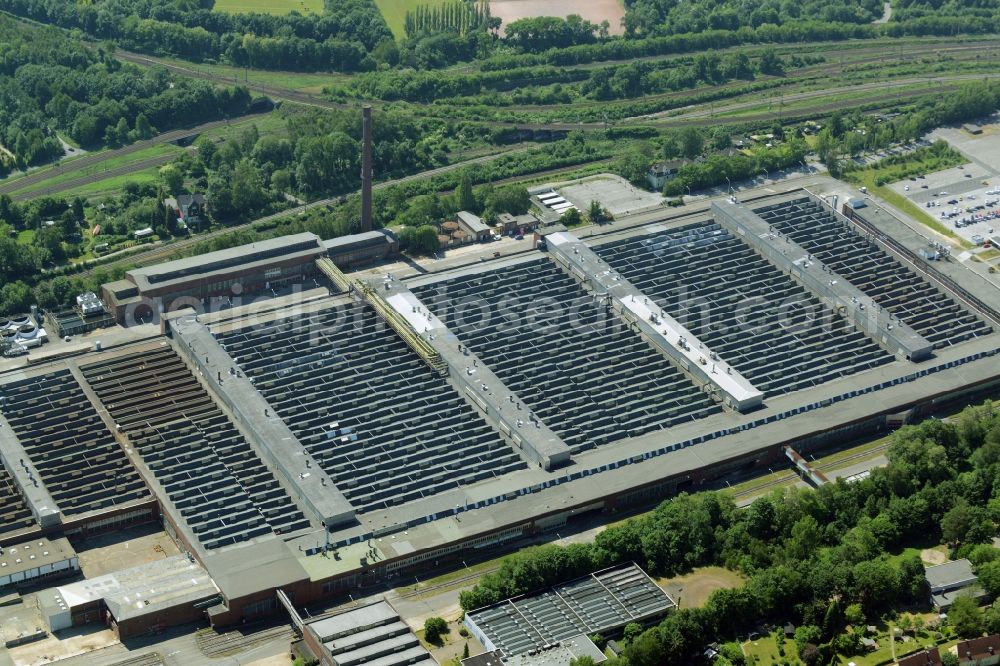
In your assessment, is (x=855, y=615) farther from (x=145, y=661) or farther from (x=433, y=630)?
(x=145, y=661)

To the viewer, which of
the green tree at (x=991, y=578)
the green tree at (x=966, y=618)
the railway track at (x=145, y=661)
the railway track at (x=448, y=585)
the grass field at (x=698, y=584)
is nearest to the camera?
the railway track at (x=145, y=661)

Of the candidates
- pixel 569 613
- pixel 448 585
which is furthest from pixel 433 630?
pixel 569 613

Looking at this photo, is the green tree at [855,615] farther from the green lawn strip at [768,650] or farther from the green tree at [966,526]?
the green tree at [966,526]

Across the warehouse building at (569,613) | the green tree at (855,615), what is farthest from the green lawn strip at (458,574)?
the green tree at (855,615)

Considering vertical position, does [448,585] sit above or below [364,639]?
below

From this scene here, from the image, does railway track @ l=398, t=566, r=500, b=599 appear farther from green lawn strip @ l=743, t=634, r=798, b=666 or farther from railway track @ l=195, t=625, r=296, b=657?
green lawn strip @ l=743, t=634, r=798, b=666

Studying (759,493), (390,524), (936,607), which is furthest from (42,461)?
(936,607)
